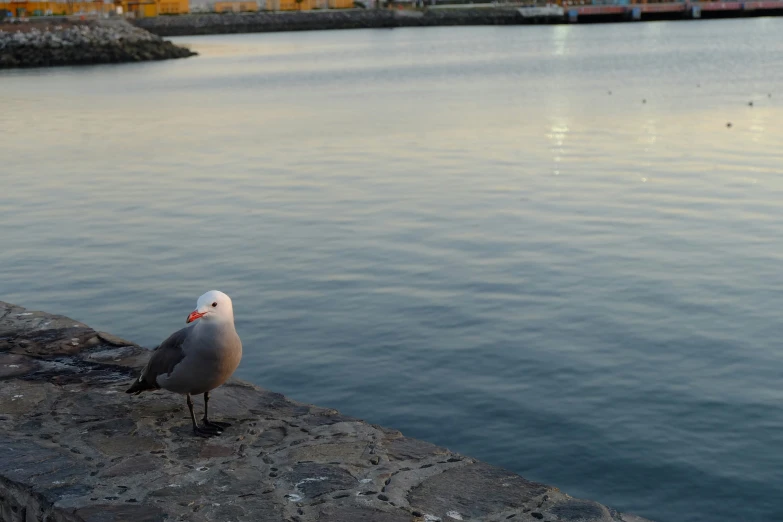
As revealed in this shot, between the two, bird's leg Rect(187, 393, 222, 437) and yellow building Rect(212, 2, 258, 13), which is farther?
yellow building Rect(212, 2, 258, 13)

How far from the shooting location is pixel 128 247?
13406 millimetres

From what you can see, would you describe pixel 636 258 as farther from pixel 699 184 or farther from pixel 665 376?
pixel 699 184

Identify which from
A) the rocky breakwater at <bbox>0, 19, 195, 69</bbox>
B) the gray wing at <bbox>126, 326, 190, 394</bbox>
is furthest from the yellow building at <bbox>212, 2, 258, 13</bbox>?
the gray wing at <bbox>126, 326, 190, 394</bbox>

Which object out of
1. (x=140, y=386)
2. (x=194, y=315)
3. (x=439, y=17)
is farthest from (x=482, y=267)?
(x=439, y=17)

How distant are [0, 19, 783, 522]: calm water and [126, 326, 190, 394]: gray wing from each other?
244 centimetres

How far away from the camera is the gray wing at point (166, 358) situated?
548 cm

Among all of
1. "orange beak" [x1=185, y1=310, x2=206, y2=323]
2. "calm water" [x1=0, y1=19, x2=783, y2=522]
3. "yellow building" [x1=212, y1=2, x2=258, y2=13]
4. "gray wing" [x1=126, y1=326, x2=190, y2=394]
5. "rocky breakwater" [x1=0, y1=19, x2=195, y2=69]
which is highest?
"yellow building" [x1=212, y1=2, x2=258, y2=13]

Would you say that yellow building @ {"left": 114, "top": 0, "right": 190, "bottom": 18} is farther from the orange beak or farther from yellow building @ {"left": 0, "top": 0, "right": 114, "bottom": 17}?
the orange beak

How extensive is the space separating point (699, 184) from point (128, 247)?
8.87m

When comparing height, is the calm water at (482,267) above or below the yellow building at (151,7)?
below

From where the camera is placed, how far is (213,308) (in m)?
5.28

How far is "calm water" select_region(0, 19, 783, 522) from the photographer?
7484 mm

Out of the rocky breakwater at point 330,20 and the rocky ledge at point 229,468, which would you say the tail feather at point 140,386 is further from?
the rocky breakwater at point 330,20

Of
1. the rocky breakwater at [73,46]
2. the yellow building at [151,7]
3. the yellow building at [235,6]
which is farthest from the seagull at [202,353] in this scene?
the yellow building at [235,6]
